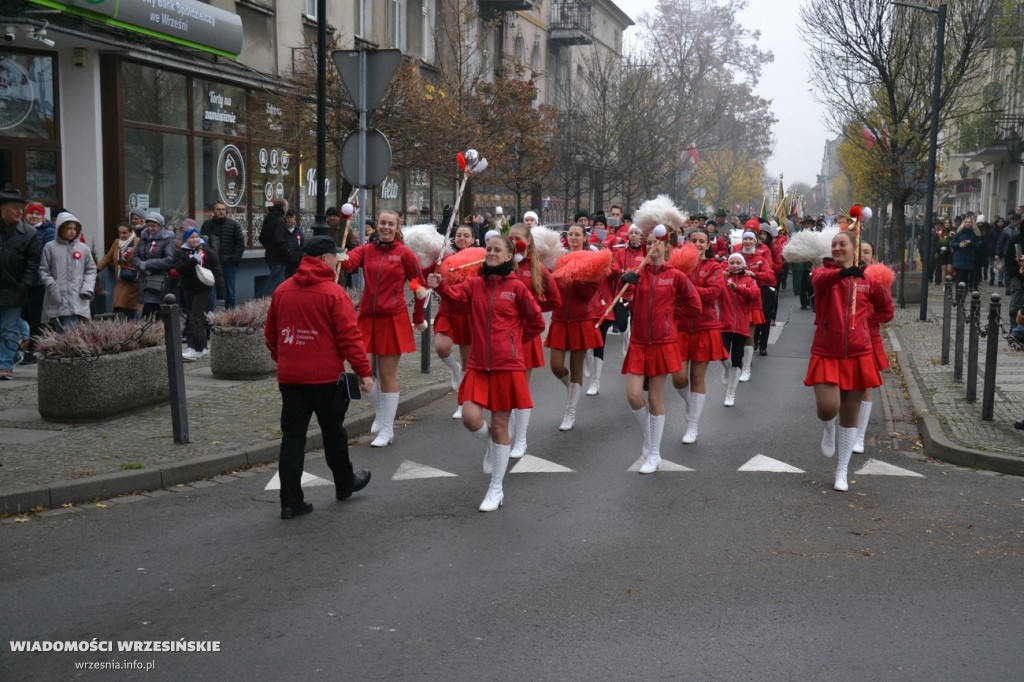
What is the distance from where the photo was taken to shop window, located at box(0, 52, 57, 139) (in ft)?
48.8

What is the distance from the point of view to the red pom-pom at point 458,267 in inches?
340

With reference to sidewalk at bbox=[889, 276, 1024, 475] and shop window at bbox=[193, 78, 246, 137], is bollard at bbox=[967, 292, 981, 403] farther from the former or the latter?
shop window at bbox=[193, 78, 246, 137]

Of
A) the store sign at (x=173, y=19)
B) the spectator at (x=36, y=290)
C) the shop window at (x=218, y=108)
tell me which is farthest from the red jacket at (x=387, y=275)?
the shop window at (x=218, y=108)

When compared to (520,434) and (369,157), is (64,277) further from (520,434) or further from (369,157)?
(520,434)

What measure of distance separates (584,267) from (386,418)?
2125mm

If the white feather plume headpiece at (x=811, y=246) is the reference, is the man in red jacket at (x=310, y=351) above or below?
below

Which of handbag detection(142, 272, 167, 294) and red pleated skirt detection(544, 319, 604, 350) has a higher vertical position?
handbag detection(142, 272, 167, 294)

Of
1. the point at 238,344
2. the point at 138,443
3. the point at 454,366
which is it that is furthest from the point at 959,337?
the point at 138,443

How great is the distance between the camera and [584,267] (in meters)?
9.30

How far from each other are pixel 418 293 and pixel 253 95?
12791 millimetres

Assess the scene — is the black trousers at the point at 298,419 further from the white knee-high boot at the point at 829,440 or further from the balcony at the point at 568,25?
the balcony at the point at 568,25

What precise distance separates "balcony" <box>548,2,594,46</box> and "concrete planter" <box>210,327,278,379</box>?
108 ft

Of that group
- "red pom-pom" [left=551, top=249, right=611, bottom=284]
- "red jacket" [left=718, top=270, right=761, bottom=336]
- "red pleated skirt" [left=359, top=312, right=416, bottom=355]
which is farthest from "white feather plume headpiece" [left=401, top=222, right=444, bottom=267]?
"red jacket" [left=718, top=270, right=761, bottom=336]

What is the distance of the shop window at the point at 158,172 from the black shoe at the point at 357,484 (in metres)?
11.0
